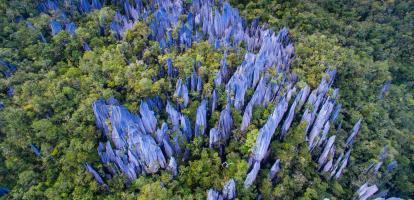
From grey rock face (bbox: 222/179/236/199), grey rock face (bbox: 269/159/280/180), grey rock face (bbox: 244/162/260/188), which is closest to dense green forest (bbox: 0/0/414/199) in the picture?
grey rock face (bbox: 244/162/260/188)

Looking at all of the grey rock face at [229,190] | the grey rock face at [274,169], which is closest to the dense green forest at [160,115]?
the grey rock face at [274,169]

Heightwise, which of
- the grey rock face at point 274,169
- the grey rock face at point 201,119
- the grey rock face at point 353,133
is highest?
the grey rock face at point 201,119

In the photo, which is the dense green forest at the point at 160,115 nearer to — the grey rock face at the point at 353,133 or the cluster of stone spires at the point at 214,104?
the grey rock face at the point at 353,133

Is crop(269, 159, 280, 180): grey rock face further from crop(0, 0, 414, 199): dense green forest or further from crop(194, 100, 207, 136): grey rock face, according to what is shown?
crop(194, 100, 207, 136): grey rock face

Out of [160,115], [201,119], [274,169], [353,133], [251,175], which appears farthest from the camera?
[353,133]

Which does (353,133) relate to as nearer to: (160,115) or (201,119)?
(201,119)

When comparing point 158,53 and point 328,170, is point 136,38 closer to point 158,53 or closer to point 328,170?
point 158,53

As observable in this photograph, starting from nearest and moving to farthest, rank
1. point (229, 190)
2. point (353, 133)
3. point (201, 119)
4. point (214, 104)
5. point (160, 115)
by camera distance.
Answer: point (229, 190) → point (201, 119) → point (160, 115) → point (214, 104) → point (353, 133)

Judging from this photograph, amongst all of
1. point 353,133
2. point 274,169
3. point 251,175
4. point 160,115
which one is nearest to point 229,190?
point 251,175
